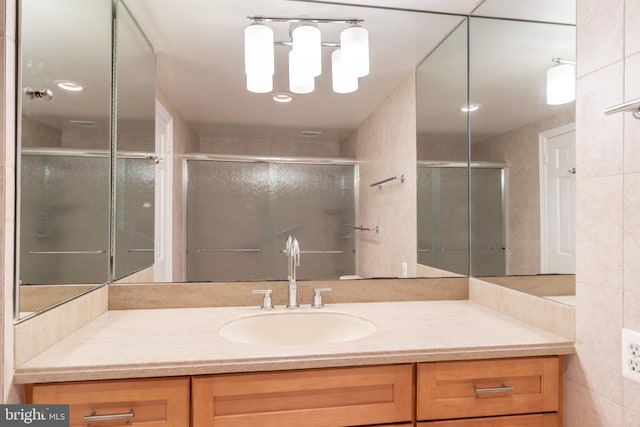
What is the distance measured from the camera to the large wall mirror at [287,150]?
1.65 metres

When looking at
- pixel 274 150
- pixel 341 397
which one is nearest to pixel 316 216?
pixel 274 150

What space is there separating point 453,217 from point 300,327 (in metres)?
0.93

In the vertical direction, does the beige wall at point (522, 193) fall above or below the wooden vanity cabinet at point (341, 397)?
above

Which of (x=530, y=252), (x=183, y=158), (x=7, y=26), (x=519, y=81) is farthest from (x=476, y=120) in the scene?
(x=7, y=26)

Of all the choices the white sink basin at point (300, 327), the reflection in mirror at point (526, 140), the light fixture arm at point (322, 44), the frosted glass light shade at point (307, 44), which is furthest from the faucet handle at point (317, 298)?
the light fixture arm at point (322, 44)

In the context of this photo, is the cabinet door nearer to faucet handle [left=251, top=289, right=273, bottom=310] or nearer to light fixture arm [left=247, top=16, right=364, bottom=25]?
faucet handle [left=251, top=289, right=273, bottom=310]

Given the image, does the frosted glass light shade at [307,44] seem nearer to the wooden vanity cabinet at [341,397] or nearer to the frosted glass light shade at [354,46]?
the frosted glass light shade at [354,46]

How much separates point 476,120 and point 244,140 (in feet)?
3.51

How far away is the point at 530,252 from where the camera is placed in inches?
58.5

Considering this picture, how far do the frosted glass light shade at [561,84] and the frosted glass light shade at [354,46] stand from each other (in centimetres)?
74

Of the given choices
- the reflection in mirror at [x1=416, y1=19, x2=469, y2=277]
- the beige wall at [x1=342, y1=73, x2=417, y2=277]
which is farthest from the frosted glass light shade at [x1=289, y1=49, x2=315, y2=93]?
the reflection in mirror at [x1=416, y1=19, x2=469, y2=277]

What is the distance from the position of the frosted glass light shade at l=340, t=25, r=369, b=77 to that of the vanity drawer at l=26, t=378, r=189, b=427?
139 cm

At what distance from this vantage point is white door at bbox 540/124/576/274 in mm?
1245

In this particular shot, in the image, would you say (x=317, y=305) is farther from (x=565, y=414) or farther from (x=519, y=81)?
(x=519, y=81)
